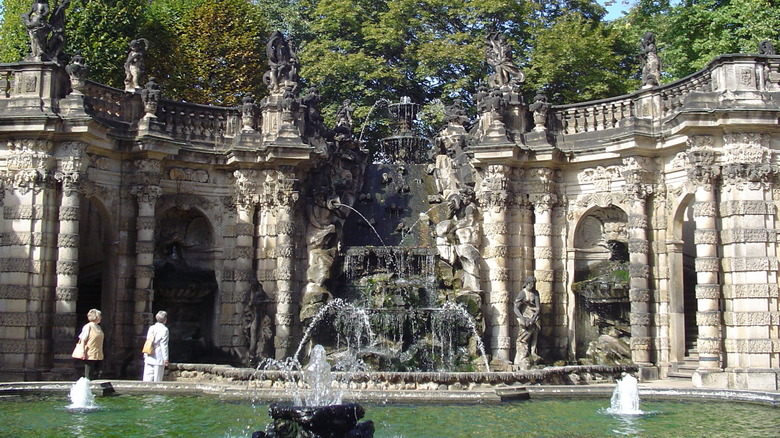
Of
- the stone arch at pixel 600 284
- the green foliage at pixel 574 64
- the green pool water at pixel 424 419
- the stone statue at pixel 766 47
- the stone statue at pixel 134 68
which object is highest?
the green foliage at pixel 574 64

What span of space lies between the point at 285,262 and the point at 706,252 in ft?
34.5

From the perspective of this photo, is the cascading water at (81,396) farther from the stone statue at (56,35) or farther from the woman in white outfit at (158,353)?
the stone statue at (56,35)

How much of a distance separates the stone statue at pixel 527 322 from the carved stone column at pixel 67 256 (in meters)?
10.8

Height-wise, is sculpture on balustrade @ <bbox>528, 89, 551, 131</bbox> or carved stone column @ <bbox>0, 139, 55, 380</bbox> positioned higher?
sculpture on balustrade @ <bbox>528, 89, 551, 131</bbox>

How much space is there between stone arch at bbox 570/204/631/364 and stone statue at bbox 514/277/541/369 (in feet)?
5.53

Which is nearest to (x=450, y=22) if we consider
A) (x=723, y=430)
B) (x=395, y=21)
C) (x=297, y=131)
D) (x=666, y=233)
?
(x=395, y=21)

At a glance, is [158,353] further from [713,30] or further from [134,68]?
[713,30]

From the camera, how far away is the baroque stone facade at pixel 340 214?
1958 cm

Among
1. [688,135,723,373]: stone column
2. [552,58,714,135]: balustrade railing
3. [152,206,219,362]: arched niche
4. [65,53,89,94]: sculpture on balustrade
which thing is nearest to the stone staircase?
[688,135,723,373]: stone column

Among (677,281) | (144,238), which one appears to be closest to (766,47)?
(677,281)

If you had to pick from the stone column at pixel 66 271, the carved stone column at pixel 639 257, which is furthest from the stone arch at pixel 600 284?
the stone column at pixel 66 271

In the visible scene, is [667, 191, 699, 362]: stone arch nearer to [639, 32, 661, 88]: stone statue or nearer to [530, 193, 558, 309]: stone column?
[639, 32, 661, 88]: stone statue

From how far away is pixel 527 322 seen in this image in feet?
72.0

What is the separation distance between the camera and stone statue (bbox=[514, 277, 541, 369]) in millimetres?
21953
